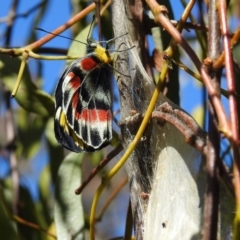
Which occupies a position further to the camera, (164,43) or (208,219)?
(164,43)

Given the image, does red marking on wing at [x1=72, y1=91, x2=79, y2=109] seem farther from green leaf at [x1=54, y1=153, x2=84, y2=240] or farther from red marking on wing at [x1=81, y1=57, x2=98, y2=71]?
green leaf at [x1=54, y1=153, x2=84, y2=240]

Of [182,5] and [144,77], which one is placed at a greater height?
[182,5]

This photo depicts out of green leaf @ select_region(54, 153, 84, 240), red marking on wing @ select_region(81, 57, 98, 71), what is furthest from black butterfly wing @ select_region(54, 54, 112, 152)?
green leaf @ select_region(54, 153, 84, 240)

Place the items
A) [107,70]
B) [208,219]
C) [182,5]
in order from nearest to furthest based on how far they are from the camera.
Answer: [208,219] → [107,70] → [182,5]

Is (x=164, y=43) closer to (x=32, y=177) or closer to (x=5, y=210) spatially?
(x=5, y=210)

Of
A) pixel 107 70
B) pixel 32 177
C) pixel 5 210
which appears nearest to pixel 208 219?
pixel 107 70

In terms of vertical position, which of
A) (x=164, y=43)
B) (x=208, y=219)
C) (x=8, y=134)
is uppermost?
(x=164, y=43)

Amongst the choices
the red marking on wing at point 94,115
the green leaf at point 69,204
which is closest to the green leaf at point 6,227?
the green leaf at point 69,204
